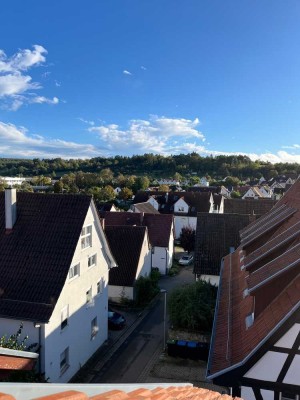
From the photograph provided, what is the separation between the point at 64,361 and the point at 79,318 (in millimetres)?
2075

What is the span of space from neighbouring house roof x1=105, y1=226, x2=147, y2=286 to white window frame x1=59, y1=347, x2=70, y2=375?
35.6 ft

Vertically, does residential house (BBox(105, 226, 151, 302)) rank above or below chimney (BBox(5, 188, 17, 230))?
below

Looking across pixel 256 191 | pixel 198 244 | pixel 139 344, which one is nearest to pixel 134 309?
pixel 139 344

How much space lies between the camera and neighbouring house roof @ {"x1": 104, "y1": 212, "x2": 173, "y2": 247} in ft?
122

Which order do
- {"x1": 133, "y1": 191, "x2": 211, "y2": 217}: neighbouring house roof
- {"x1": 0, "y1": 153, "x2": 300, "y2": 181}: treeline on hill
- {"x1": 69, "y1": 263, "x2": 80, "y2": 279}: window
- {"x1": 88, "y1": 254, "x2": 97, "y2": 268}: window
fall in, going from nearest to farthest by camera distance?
{"x1": 69, "y1": 263, "x2": 80, "y2": 279}: window, {"x1": 88, "y1": 254, "x2": 97, "y2": 268}: window, {"x1": 133, "y1": 191, "x2": 211, "y2": 217}: neighbouring house roof, {"x1": 0, "y1": 153, "x2": 300, "y2": 181}: treeline on hill

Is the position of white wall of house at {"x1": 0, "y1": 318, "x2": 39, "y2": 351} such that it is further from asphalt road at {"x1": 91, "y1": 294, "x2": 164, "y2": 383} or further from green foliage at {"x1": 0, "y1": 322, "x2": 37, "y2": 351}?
asphalt road at {"x1": 91, "y1": 294, "x2": 164, "y2": 383}

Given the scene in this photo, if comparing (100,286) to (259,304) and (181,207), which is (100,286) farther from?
(181,207)

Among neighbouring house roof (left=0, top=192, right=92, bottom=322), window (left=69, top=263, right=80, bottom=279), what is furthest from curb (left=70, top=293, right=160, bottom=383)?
window (left=69, top=263, right=80, bottom=279)

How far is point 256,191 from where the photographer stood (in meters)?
93.1

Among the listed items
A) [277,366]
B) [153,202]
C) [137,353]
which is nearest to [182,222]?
[153,202]

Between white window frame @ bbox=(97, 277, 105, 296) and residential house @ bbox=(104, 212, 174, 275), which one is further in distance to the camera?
residential house @ bbox=(104, 212, 174, 275)

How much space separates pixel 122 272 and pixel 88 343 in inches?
366

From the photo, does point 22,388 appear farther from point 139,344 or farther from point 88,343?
point 139,344

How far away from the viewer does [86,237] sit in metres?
18.3
